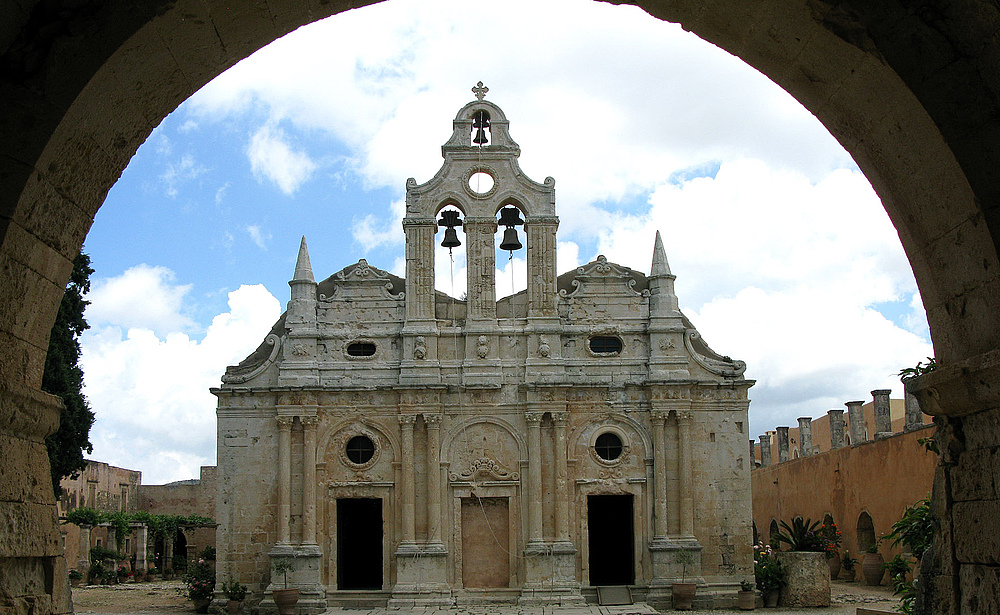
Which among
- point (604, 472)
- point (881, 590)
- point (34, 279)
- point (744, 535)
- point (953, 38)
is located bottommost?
point (881, 590)

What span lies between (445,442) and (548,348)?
3.34 metres

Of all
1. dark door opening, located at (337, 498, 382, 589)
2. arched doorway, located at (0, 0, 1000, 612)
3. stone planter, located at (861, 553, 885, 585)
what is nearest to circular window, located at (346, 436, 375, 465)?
dark door opening, located at (337, 498, 382, 589)

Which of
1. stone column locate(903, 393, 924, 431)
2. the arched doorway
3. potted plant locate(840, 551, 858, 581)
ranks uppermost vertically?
the arched doorway

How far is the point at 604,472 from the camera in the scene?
2192cm

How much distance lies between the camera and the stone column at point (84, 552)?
3042 centimetres

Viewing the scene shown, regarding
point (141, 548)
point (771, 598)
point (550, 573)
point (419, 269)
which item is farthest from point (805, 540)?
point (141, 548)

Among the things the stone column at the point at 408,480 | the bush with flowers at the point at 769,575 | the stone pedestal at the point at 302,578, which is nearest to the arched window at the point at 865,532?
the bush with flowers at the point at 769,575

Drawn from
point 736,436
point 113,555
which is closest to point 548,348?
point 736,436

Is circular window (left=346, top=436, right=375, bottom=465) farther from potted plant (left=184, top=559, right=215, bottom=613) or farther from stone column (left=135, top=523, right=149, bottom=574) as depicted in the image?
stone column (left=135, top=523, right=149, bottom=574)

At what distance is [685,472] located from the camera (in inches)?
852

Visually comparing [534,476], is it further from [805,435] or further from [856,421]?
[805,435]

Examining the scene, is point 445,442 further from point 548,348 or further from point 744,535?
point 744,535

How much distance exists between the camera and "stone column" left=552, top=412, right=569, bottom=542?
2138cm

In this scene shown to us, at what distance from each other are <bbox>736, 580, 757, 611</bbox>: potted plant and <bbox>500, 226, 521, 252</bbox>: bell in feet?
31.2
